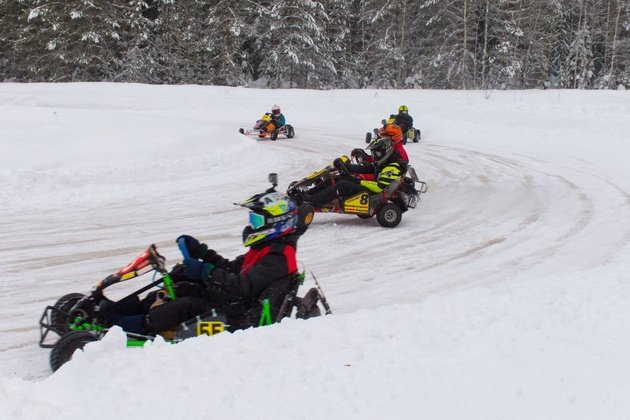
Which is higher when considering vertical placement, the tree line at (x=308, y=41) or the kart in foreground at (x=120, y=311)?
the tree line at (x=308, y=41)

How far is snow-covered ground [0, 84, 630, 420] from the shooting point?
3.14 metres

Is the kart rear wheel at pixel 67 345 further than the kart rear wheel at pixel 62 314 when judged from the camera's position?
No

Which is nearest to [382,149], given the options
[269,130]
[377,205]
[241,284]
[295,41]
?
[377,205]

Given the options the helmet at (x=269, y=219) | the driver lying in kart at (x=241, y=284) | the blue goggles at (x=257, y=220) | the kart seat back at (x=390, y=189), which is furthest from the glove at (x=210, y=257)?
the kart seat back at (x=390, y=189)

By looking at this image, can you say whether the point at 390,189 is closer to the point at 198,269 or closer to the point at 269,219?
the point at 269,219

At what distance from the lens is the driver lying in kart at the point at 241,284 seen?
4488 millimetres

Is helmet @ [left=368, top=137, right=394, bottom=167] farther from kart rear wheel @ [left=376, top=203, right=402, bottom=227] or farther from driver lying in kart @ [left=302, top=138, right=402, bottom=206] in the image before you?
kart rear wheel @ [left=376, top=203, right=402, bottom=227]

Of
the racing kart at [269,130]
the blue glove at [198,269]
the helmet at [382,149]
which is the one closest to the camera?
the blue glove at [198,269]

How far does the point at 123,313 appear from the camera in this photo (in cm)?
469

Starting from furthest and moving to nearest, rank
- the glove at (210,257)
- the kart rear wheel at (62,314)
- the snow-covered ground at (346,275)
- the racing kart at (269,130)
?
the racing kart at (269,130) < the glove at (210,257) < the kart rear wheel at (62,314) < the snow-covered ground at (346,275)

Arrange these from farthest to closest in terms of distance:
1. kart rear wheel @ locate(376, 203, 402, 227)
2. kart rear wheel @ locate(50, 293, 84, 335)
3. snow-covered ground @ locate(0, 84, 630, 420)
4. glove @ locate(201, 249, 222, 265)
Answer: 1. kart rear wheel @ locate(376, 203, 402, 227)
2. glove @ locate(201, 249, 222, 265)
3. kart rear wheel @ locate(50, 293, 84, 335)
4. snow-covered ground @ locate(0, 84, 630, 420)

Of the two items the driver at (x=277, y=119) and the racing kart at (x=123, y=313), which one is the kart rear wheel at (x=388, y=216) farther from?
the driver at (x=277, y=119)

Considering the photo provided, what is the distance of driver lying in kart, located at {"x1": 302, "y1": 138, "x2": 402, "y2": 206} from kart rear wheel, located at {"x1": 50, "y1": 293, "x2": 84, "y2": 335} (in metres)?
4.86

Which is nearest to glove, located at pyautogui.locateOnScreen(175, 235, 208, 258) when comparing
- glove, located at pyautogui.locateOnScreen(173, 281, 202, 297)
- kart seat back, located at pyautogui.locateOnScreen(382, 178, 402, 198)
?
glove, located at pyautogui.locateOnScreen(173, 281, 202, 297)
